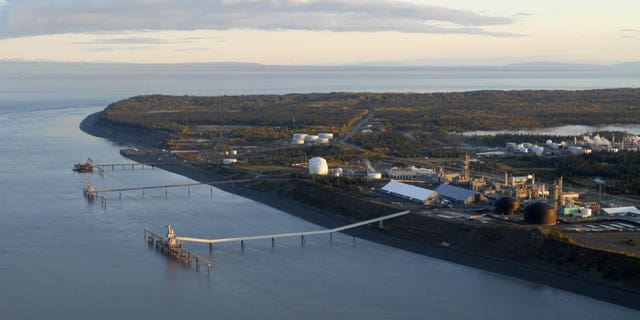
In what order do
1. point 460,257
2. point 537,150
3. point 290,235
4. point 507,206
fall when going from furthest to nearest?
point 537,150, point 507,206, point 290,235, point 460,257

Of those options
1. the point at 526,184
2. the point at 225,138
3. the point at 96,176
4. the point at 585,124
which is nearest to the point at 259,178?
the point at 96,176

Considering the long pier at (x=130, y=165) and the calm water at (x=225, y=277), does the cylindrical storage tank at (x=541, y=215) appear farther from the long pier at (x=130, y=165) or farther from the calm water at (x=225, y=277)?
the long pier at (x=130, y=165)

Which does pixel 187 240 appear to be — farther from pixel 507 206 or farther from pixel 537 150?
pixel 537 150

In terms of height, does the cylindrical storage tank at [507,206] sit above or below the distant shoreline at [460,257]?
above

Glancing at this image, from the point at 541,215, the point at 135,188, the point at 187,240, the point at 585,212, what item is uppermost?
the point at 541,215

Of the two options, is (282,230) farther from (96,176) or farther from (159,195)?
(96,176)

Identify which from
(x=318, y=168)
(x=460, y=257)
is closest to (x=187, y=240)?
(x=460, y=257)

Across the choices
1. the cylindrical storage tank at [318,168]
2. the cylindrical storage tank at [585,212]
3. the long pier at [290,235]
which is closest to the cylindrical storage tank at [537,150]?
the cylindrical storage tank at [318,168]

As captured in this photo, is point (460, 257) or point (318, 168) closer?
point (460, 257)
